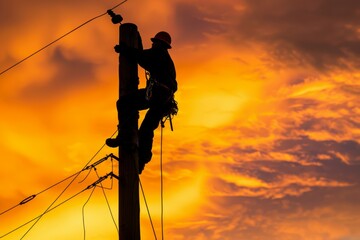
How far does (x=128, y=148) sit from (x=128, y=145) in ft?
0.16

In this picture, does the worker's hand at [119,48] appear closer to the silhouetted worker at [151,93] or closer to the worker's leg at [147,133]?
the silhouetted worker at [151,93]

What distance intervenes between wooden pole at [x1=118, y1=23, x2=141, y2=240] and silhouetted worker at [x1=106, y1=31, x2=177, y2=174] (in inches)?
4.4

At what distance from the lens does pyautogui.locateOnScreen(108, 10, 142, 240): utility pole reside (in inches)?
308

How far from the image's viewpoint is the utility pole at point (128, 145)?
25.7ft

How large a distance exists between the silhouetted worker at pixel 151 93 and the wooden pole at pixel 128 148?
113mm

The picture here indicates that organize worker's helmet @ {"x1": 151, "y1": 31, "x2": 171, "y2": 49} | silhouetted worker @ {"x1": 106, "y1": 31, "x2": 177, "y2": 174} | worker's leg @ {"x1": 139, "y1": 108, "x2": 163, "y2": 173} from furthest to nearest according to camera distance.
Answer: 1. worker's helmet @ {"x1": 151, "y1": 31, "x2": 171, "y2": 49}
2. worker's leg @ {"x1": 139, "y1": 108, "x2": 163, "y2": 173}
3. silhouetted worker @ {"x1": 106, "y1": 31, "x2": 177, "y2": 174}

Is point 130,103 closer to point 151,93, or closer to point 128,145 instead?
point 151,93

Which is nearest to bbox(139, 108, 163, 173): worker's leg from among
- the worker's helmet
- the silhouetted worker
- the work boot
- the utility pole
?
the silhouetted worker

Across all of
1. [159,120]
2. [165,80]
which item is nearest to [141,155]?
[159,120]

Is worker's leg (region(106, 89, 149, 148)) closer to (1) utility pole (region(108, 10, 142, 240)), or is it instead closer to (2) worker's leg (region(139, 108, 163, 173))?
(1) utility pole (region(108, 10, 142, 240))

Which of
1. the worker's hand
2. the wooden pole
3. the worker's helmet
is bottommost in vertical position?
the wooden pole

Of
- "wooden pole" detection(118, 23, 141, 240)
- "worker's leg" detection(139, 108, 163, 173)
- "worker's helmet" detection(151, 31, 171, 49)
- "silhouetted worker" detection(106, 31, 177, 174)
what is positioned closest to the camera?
"wooden pole" detection(118, 23, 141, 240)

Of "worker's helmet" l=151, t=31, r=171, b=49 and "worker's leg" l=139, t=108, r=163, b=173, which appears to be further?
"worker's helmet" l=151, t=31, r=171, b=49

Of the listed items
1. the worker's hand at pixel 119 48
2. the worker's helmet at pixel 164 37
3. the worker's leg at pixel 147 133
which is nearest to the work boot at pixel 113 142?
the worker's leg at pixel 147 133
